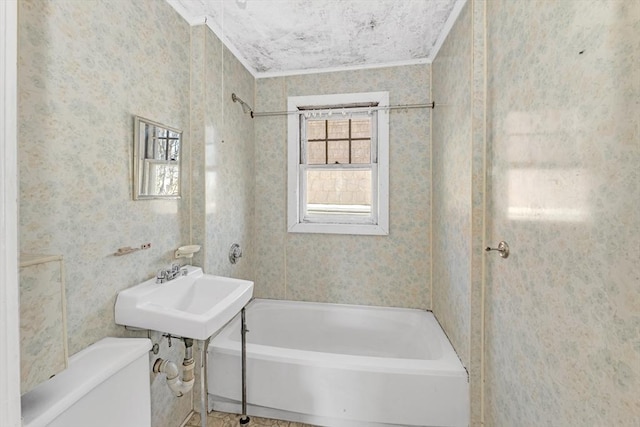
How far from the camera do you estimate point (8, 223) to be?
44cm

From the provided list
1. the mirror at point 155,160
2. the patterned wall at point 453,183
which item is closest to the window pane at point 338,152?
the patterned wall at point 453,183

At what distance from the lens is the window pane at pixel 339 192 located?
2494mm

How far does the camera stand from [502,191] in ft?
4.20

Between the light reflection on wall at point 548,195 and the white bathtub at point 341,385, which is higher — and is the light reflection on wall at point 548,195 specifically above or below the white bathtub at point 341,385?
above

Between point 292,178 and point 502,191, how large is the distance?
1.64 meters

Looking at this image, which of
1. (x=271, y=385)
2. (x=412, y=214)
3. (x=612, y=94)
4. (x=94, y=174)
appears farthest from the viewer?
(x=412, y=214)

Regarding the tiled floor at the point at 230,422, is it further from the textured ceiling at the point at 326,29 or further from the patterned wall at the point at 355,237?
the textured ceiling at the point at 326,29

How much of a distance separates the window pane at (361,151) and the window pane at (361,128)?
63mm

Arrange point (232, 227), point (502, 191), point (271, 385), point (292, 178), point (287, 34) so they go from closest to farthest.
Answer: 1. point (502, 191)
2. point (271, 385)
3. point (287, 34)
4. point (232, 227)
5. point (292, 178)

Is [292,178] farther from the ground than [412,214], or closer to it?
farther from the ground

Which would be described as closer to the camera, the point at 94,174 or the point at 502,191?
the point at 94,174

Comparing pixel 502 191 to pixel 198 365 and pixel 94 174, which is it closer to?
pixel 94 174

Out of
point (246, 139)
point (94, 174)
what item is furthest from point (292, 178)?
point (94, 174)

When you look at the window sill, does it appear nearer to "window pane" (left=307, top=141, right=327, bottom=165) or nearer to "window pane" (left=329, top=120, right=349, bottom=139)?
"window pane" (left=307, top=141, right=327, bottom=165)
